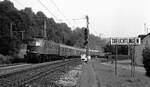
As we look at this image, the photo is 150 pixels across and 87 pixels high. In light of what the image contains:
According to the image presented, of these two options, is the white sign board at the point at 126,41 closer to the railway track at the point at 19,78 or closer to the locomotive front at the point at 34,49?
the railway track at the point at 19,78

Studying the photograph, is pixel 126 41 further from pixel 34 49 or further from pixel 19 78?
pixel 34 49

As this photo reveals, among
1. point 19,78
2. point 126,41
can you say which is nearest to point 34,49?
point 19,78

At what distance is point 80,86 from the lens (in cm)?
1229

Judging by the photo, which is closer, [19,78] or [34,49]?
[19,78]

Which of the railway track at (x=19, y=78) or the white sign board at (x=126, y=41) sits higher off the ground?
the white sign board at (x=126, y=41)

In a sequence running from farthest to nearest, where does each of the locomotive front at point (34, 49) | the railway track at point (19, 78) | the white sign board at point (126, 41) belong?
the locomotive front at point (34, 49) → the white sign board at point (126, 41) → the railway track at point (19, 78)

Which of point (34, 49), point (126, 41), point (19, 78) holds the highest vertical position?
→ point (126, 41)

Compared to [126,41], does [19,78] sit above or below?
below

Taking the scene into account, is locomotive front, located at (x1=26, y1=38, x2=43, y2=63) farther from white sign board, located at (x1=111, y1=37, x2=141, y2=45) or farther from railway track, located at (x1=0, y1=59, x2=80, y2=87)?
white sign board, located at (x1=111, y1=37, x2=141, y2=45)

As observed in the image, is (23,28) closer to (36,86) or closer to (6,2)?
(6,2)

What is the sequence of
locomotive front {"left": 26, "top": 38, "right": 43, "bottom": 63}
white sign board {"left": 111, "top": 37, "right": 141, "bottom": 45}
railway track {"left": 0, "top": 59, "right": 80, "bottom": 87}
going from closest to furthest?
railway track {"left": 0, "top": 59, "right": 80, "bottom": 87} → white sign board {"left": 111, "top": 37, "right": 141, "bottom": 45} → locomotive front {"left": 26, "top": 38, "right": 43, "bottom": 63}

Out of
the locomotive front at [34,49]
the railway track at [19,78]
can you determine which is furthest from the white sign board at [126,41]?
the locomotive front at [34,49]

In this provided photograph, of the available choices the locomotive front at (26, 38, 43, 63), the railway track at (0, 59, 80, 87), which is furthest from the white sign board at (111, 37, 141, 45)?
the locomotive front at (26, 38, 43, 63)

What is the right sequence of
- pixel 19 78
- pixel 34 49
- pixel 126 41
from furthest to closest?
pixel 34 49
pixel 126 41
pixel 19 78
